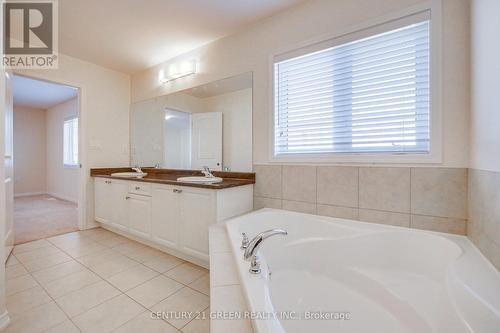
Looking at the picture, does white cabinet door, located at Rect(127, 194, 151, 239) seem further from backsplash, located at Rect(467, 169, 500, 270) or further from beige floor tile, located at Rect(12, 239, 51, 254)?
backsplash, located at Rect(467, 169, 500, 270)

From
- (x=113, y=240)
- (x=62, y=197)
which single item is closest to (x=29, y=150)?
(x=62, y=197)

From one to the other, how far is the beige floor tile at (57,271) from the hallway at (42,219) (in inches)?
43.8

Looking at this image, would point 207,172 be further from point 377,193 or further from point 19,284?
point 19,284

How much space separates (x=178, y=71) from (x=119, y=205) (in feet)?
6.25

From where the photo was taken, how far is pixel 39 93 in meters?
4.73

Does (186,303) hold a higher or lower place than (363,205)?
lower

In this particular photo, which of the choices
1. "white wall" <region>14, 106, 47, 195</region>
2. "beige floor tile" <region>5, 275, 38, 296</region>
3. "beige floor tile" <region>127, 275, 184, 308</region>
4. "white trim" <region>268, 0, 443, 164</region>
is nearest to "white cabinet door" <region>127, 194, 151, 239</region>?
"beige floor tile" <region>127, 275, 184, 308</region>

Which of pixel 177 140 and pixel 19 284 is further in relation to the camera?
pixel 177 140

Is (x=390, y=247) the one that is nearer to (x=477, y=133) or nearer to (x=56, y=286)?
(x=477, y=133)

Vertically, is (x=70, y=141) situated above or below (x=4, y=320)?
above

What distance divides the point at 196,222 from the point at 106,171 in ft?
7.16

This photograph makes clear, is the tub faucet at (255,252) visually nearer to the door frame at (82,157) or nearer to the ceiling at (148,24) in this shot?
the ceiling at (148,24)

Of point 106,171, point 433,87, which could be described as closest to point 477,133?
point 433,87

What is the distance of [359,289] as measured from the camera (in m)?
1.43
